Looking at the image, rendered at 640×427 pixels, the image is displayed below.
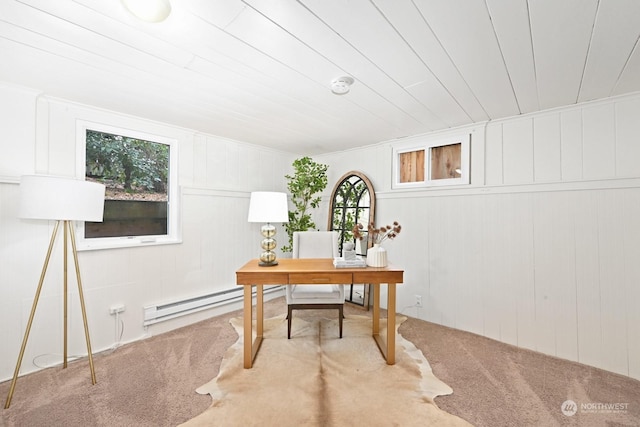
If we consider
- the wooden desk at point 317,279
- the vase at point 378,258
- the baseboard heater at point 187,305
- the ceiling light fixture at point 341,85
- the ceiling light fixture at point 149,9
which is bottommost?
the baseboard heater at point 187,305

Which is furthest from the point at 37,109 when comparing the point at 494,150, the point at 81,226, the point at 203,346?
the point at 494,150

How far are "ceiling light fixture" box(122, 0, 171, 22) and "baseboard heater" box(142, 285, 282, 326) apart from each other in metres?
2.57

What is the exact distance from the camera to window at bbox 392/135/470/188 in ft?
9.86

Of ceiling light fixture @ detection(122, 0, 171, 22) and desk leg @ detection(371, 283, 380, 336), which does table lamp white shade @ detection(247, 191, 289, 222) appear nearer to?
desk leg @ detection(371, 283, 380, 336)

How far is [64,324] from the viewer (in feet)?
7.17

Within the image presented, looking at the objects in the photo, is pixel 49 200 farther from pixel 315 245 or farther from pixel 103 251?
pixel 315 245

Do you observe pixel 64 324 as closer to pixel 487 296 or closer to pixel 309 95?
pixel 309 95

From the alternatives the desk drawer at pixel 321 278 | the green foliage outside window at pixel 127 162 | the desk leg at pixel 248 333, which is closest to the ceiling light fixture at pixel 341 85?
the desk drawer at pixel 321 278

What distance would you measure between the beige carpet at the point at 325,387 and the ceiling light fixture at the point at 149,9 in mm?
2194

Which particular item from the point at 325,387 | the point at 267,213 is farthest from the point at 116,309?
the point at 325,387

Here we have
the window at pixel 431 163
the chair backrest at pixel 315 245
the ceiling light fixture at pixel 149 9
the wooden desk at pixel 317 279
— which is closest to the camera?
the ceiling light fixture at pixel 149 9

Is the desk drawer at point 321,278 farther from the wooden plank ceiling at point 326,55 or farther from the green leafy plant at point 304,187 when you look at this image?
the green leafy plant at point 304,187

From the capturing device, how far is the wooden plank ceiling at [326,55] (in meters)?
1.30

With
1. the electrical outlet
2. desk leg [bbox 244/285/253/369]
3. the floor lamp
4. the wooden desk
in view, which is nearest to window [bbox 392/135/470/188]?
the wooden desk
